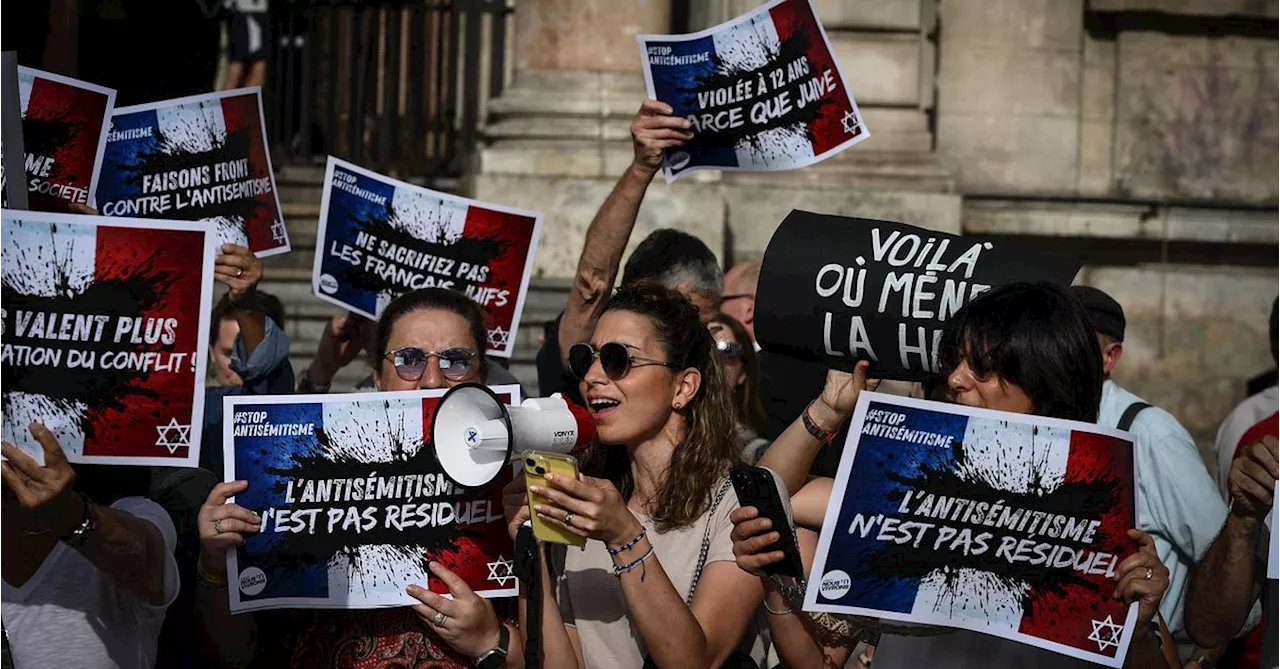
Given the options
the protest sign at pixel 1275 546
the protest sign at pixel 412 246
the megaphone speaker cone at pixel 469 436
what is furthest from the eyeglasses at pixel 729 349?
the protest sign at pixel 1275 546

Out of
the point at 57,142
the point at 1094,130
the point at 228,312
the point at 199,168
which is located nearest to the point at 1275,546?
the point at 57,142

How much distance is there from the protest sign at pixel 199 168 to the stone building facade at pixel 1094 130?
4.28 m


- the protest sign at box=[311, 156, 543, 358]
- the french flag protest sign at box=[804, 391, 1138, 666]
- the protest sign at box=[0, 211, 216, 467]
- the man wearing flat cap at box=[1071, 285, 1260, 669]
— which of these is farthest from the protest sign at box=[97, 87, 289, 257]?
the french flag protest sign at box=[804, 391, 1138, 666]

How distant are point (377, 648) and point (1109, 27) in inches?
336

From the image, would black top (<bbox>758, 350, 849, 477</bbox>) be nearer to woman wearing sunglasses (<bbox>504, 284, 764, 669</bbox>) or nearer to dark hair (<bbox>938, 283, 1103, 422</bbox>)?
woman wearing sunglasses (<bbox>504, 284, 764, 669</bbox>)

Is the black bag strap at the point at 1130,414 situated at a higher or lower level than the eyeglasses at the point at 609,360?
lower

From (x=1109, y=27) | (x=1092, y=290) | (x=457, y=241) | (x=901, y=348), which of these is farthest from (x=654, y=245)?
(x=1109, y=27)

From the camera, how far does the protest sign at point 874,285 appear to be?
4375 mm

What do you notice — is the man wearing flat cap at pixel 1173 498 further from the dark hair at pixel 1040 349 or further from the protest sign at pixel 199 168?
the protest sign at pixel 199 168

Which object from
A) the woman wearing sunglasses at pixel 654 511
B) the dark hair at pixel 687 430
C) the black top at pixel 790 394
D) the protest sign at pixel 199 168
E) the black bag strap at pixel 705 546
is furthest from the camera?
the protest sign at pixel 199 168

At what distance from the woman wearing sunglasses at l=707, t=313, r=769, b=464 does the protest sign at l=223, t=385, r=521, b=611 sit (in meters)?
1.40

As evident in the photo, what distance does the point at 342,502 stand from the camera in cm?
465

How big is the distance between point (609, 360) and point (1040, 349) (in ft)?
3.74

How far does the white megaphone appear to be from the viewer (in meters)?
4.30
